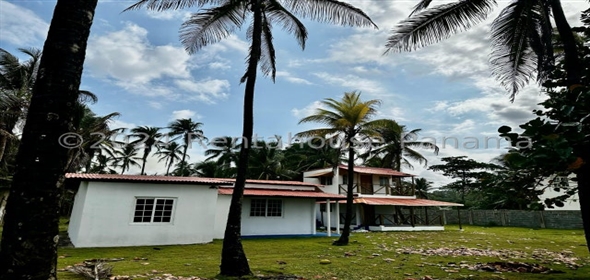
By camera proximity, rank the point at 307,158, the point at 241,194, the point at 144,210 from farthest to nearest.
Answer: the point at 307,158 → the point at 144,210 → the point at 241,194

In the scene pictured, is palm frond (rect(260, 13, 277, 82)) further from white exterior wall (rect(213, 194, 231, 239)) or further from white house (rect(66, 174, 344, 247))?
white exterior wall (rect(213, 194, 231, 239))

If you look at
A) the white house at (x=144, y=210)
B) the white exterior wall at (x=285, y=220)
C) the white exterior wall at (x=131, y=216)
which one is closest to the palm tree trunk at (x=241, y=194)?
the white house at (x=144, y=210)

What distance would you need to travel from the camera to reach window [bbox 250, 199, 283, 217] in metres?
18.9

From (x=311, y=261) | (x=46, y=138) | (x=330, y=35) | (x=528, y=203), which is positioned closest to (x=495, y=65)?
(x=330, y=35)

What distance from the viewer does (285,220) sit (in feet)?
64.1

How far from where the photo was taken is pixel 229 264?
7059 millimetres

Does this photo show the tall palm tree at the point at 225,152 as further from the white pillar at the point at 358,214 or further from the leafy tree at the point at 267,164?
the white pillar at the point at 358,214

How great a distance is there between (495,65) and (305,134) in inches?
340

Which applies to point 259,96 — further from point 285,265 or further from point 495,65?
point 495,65

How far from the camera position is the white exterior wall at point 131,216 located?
12922 mm

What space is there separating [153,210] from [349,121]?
9332mm

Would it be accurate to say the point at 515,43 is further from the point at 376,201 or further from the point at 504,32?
the point at 376,201

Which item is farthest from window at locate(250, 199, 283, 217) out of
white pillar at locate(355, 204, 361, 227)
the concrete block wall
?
the concrete block wall

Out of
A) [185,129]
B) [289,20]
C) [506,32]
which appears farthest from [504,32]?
[185,129]
